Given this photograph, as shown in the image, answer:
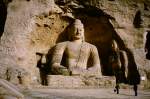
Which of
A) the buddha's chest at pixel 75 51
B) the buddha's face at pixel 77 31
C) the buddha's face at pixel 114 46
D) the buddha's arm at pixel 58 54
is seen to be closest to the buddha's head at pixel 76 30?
the buddha's face at pixel 77 31

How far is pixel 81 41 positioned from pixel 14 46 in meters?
2.16

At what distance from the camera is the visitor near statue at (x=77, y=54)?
9.26m

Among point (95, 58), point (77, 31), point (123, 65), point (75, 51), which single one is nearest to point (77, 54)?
point (75, 51)

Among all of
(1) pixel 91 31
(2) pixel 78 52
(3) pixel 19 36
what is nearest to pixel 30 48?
(3) pixel 19 36

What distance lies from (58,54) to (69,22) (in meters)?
1.12

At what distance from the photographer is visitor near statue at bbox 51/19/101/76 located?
9.26m

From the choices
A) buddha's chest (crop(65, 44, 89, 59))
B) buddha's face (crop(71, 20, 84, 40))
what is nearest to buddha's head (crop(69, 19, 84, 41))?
buddha's face (crop(71, 20, 84, 40))

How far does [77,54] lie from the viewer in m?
9.59

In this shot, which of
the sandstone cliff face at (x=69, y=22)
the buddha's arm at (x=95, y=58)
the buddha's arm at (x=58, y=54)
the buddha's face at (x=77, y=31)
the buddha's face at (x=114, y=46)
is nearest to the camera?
the sandstone cliff face at (x=69, y=22)

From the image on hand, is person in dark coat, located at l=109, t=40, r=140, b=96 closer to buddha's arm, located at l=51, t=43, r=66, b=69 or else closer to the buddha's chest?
the buddha's chest

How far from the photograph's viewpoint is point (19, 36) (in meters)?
8.56

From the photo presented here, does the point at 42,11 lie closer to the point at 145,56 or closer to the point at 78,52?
the point at 78,52

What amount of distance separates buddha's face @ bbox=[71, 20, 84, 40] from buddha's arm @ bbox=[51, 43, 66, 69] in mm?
428

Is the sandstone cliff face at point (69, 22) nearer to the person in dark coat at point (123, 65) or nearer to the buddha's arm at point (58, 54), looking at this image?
the person in dark coat at point (123, 65)
